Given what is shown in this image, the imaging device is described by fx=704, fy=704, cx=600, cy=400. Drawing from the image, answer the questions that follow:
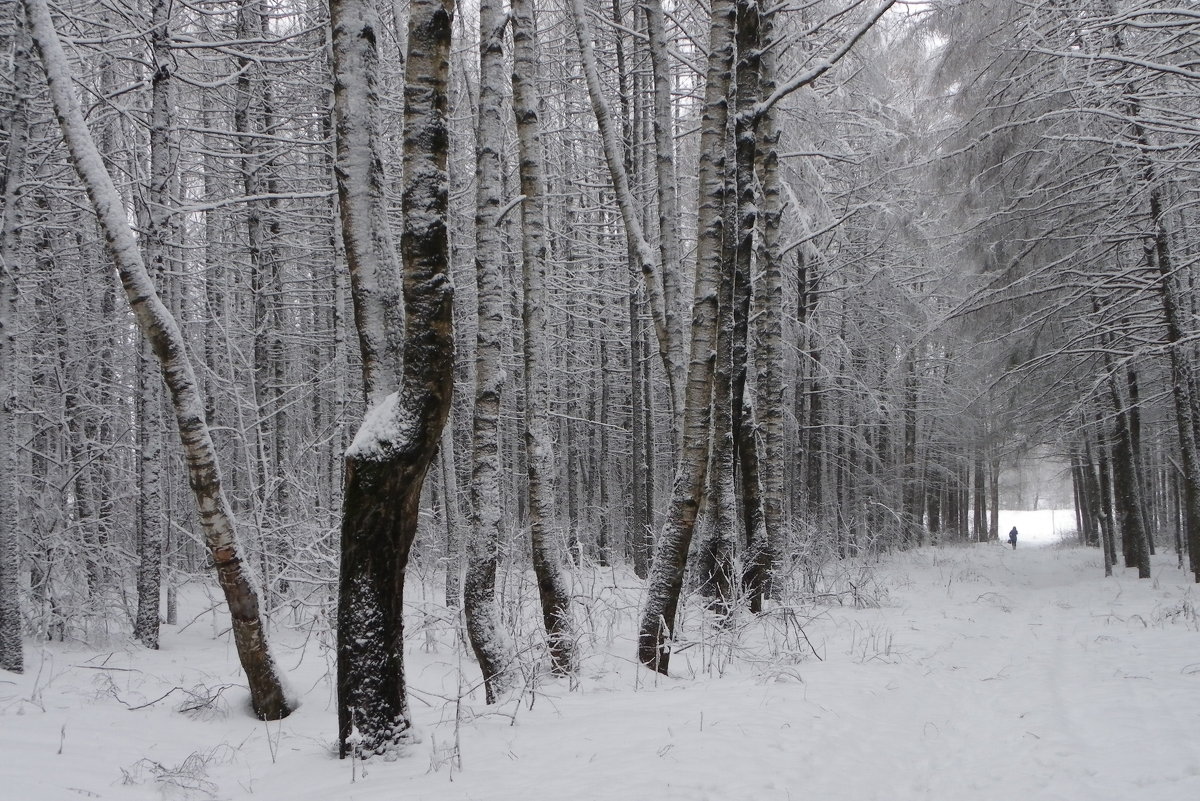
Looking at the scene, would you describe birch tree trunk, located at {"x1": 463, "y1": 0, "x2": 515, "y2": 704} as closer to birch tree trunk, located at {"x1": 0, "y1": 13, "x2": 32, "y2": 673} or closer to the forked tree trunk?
the forked tree trunk

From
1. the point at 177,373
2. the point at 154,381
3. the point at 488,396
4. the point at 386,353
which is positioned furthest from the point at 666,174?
the point at 154,381

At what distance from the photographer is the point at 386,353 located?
4078 millimetres

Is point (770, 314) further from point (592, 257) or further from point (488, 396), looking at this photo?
point (592, 257)

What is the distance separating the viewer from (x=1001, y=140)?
40.4ft

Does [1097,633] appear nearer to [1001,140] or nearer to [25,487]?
[1001,140]

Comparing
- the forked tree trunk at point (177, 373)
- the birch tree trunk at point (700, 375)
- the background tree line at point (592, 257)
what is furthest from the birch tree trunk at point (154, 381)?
the birch tree trunk at point (700, 375)

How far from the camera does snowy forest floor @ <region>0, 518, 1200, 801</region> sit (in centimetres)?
362

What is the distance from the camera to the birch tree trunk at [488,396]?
541 cm

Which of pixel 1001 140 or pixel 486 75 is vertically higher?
pixel 1001 140

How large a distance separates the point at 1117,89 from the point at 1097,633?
22.2 feet

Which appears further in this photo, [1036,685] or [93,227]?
[93,227]

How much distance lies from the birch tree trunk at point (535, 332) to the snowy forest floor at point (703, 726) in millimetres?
635

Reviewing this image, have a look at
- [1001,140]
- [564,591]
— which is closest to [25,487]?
[564,591]

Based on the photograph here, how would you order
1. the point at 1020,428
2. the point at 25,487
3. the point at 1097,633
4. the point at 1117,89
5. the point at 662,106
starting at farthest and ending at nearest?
the point at 1020,428, the point at 25,487, the point at 1117,89, the point at 1097,633, the point at 662,106
